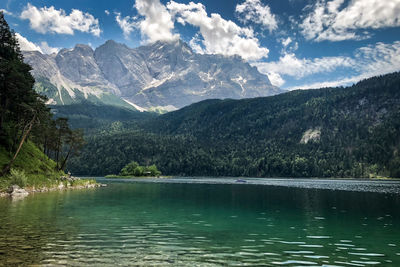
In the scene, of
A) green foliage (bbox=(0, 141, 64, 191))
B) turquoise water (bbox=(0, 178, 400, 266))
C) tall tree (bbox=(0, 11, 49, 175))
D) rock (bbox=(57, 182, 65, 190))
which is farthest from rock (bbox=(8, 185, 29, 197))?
turquoise water (bbox=(0, 178, 400, 266))

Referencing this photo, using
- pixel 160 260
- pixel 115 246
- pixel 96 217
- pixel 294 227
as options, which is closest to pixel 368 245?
pixel 294 227

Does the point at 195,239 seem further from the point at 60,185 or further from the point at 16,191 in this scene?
the point at 60,185

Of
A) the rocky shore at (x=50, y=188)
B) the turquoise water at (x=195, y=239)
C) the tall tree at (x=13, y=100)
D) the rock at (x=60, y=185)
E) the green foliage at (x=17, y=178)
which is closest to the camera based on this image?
the turquoise water at (x=195, y=239)

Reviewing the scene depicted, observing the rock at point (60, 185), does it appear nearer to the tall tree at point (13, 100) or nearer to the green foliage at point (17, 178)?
the tall tree at point (13, 100)

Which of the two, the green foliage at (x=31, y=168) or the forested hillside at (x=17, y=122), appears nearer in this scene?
the forested hillside at (x=17, y=122)

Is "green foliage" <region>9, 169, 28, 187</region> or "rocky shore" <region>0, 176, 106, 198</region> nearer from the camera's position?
"rocky shore" <region>0, 176, 106, 198</region>

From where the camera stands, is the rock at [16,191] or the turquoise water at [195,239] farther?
the rock at [16,191]

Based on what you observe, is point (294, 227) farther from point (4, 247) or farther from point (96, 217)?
point (4, 247)

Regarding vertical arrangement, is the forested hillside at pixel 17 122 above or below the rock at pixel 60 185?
above

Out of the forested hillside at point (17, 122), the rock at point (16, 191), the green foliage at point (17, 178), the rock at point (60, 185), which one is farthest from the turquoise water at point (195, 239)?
the rock at point (60, 185)

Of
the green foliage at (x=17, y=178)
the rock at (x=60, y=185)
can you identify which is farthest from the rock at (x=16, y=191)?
the rock at (x=60, y=185)

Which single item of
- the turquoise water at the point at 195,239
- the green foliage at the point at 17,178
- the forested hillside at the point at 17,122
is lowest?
the turquoise water at the point at 195,239

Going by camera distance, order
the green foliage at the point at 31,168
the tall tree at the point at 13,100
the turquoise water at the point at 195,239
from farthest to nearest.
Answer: the green foliage at the point at 31,168
the tall tree at the point at 13,100
the turquoise water at the point at 195,239

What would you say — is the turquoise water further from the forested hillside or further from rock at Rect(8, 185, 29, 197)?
the forested hillside
